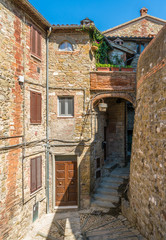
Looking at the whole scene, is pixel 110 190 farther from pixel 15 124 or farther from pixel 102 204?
pixel 15 124

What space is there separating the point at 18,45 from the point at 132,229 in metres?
8.24

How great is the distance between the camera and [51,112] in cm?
940

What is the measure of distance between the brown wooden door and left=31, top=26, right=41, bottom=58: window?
5482 mm

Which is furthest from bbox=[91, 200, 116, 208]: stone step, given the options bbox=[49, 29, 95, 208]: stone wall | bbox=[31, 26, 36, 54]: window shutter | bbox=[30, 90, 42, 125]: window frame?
bbox=[31, 26, 36, 54]: window shutter

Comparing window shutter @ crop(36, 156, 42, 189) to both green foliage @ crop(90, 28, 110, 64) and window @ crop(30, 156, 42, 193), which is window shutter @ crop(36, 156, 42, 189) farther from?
green foliage @ crop(90, 28, 110, 64)

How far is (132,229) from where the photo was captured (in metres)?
6.64

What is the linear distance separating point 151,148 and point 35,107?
5290 millimetres

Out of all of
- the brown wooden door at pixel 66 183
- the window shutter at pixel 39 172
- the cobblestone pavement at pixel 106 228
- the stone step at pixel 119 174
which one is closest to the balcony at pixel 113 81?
the brown wooden door at pixel 66 183

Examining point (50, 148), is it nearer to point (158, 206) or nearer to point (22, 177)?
point (22, 177)

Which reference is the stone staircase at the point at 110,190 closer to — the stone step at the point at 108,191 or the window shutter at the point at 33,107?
the stone step at the point at 108,191

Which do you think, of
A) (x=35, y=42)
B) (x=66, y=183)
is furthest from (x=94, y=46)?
(x=66, y=183)

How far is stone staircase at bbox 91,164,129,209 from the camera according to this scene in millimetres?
9508

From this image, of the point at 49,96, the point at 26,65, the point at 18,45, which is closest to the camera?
the point at 18,45

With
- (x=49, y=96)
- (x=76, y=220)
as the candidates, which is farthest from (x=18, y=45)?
(x=76, y=220)
